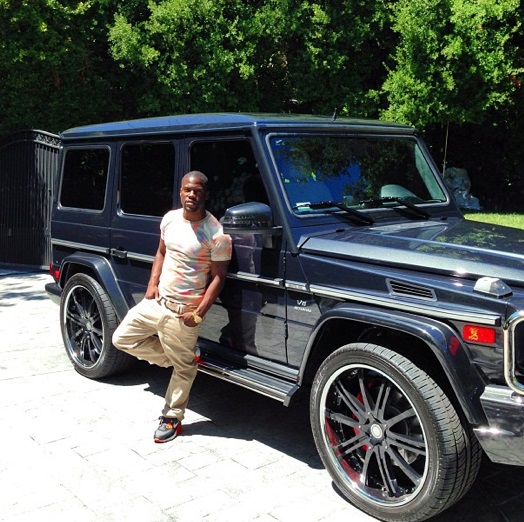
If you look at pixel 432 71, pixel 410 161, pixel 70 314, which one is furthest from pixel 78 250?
pixel 432 71

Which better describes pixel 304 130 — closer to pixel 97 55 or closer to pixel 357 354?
pixel 357 354

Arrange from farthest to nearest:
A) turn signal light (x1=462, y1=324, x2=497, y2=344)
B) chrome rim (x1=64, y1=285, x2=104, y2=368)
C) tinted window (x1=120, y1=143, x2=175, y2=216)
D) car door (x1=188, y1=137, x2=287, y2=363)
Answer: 1. chrome rim (x1=64, y1=285, x2=104, y2=368)
2. tinted window (x1=120, y1=143, x2=175, y2=216)
3. car door (x1=188, y1=137, x2=287, y2=363)
4. turn signal light (x1=462, y1=324, x2=497, y2=344)

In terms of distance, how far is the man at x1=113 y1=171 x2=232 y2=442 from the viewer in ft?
13.9

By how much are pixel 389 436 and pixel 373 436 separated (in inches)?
4.4

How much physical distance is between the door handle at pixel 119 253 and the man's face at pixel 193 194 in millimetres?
1162

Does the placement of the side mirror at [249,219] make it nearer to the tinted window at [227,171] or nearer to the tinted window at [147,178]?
the tinted window at [227,171]

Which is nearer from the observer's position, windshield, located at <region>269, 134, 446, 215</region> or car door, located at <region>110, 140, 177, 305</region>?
windshield, located at <region>269, 134, 446, 215</region>

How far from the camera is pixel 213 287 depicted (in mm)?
4203

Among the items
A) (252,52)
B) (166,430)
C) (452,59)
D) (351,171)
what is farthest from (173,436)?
(452,59)

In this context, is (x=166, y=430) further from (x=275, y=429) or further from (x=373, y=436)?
(x=373, y=436)

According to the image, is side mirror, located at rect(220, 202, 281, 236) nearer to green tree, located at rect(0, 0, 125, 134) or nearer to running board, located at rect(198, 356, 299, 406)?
running board, located at rect(198, 356, 299, 406)

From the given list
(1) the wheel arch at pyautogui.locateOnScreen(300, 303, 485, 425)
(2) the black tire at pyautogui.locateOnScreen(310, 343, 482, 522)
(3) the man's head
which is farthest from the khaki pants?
(2) the black tire at pyautogui.locateOnScreen(310, 343, 482, 522)

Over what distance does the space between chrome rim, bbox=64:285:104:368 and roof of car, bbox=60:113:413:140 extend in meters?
1.40

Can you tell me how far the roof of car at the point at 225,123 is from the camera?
4297 millimetres
